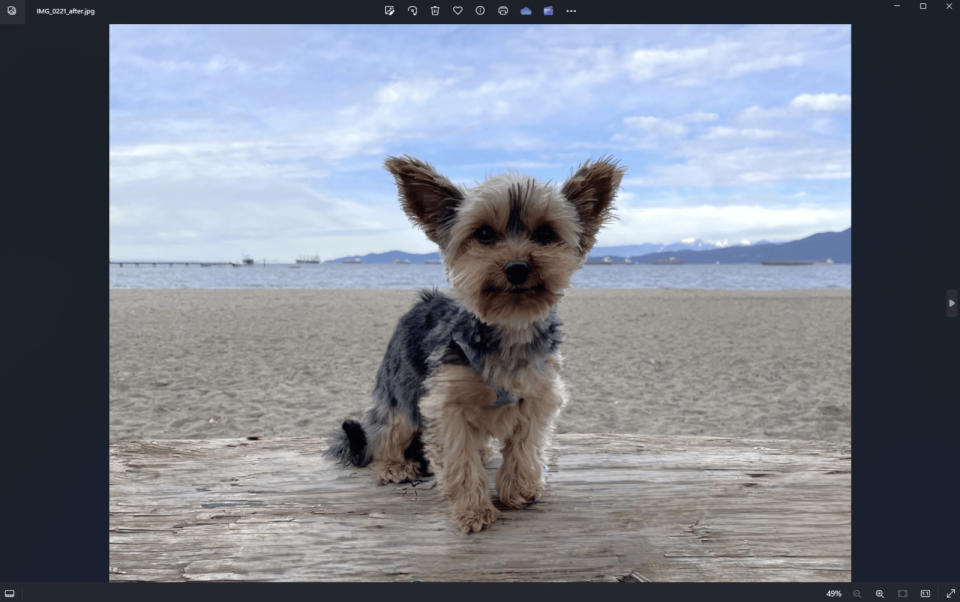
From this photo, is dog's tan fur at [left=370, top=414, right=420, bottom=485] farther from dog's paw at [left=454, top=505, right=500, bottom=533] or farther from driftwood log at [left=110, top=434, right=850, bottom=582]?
dog's paw at [left=454, top=505, right=500, bottom=533]

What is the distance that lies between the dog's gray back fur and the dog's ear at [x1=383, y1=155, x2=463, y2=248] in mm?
568

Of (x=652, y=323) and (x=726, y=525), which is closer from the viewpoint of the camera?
(x=726, y=525)

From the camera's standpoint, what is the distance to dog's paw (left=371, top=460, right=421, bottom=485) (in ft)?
13.6

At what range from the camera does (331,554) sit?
10.9ft

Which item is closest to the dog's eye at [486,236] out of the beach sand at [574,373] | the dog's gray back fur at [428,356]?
the dog's gray back fur at [428,356]

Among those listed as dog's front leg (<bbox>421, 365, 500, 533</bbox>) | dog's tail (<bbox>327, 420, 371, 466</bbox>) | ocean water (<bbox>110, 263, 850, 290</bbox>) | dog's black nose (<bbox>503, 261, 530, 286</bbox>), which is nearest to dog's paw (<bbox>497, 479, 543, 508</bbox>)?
dog's front leg (<bbox>421, 365, 500, 533</bbox>)

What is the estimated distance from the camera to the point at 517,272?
3084 mm

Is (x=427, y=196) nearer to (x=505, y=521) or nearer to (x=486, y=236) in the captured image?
(x=486, y=236)

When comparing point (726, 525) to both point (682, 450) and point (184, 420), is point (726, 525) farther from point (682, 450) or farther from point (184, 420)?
point (184, 420)

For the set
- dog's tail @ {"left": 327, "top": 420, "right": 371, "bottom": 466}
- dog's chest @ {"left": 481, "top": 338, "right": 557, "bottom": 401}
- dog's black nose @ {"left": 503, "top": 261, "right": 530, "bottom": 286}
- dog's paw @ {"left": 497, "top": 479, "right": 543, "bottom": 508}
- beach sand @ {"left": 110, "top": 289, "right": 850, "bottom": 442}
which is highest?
dog's black nose @ {"left": 503, "top": 261, "right": 530, "bottom": 286}

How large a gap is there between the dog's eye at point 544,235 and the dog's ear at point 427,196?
492 mm

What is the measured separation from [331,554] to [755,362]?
12.0 meters

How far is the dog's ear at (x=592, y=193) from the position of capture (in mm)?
3363
